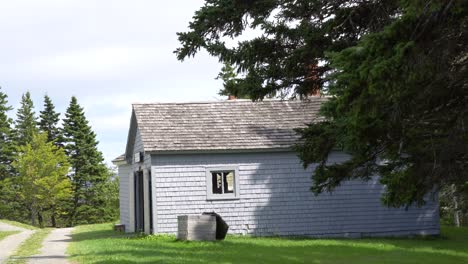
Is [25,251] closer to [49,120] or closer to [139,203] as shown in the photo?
[139,203]

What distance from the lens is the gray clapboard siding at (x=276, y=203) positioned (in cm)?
2255

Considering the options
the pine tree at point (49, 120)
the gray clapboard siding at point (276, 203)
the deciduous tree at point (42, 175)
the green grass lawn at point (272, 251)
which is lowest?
the green grass lawn at point (272, 251)

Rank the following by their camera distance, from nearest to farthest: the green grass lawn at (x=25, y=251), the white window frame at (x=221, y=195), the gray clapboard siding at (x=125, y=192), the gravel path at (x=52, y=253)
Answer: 1. the gravel path at (x=52, y=253)
2. the green grass lawn at (x=25, y=251)
3. the white window frame at (x=221, y=195)
4. the gray clapboard siding at (x=125, y=192)

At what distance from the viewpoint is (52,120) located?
66125mm

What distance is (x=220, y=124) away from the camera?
24031 millimetres

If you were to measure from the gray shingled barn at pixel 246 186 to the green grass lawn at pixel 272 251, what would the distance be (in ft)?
4.37

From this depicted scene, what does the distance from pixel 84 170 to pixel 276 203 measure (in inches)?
1622

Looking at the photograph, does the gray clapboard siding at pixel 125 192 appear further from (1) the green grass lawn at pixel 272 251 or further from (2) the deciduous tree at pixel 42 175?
(2) the deciduous tree at pixel 42 175

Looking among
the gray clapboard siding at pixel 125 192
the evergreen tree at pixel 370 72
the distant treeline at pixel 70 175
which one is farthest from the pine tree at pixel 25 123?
the evergreen tree at pixel 370 72

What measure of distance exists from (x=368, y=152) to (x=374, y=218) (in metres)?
11.9

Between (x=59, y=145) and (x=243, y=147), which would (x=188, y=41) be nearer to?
(x=243, y=147)

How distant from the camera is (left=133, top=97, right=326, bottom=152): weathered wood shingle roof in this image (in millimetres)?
22875

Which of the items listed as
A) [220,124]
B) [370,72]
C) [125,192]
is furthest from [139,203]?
A: [370,72]

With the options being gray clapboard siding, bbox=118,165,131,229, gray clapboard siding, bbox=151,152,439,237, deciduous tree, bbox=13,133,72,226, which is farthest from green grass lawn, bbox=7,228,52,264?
deciduous tree, bbox=13,133,72,226
